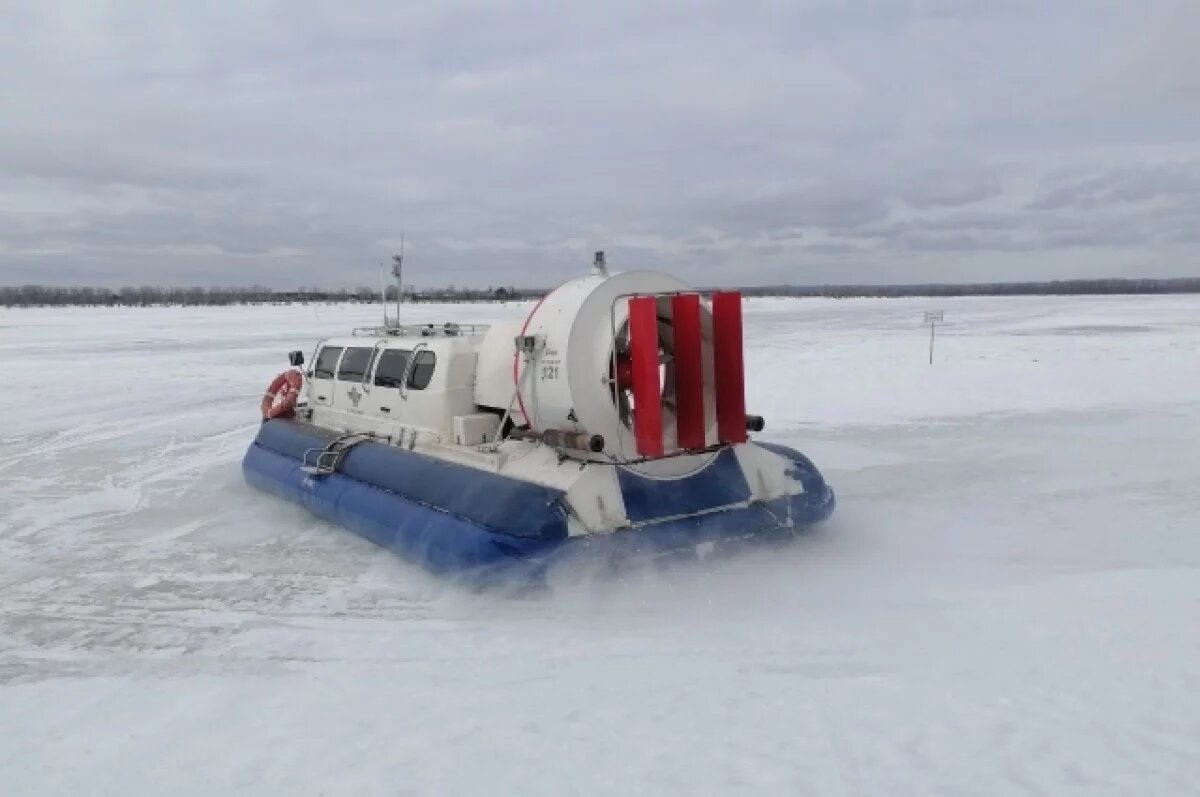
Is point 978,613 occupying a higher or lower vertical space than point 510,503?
lower

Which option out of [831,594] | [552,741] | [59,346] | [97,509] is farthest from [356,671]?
[59,346]

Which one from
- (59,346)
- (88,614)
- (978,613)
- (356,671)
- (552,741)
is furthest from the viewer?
(59,346)

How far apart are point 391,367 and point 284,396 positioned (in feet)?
7.49

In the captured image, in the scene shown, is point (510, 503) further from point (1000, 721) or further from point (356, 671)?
point (1000, 721)

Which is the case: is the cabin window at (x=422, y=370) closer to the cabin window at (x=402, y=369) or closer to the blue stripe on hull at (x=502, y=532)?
the cabin window at (x=402, y=369)

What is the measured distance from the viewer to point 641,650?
4699 mm

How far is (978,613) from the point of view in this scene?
504cm

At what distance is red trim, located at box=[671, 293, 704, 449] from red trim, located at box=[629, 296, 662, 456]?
27 cm

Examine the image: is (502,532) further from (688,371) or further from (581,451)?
(688,371)

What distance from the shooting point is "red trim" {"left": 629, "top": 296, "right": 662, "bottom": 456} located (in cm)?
580

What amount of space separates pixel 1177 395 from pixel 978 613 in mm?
10655

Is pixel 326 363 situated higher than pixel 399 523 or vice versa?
pixel 326 363


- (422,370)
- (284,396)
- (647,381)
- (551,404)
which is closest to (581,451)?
(551,404)

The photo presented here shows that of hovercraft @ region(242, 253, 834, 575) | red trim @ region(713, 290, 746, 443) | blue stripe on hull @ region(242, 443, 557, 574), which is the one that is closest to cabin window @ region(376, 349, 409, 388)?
hovercraft @ region(242, 253, 834, 575)
